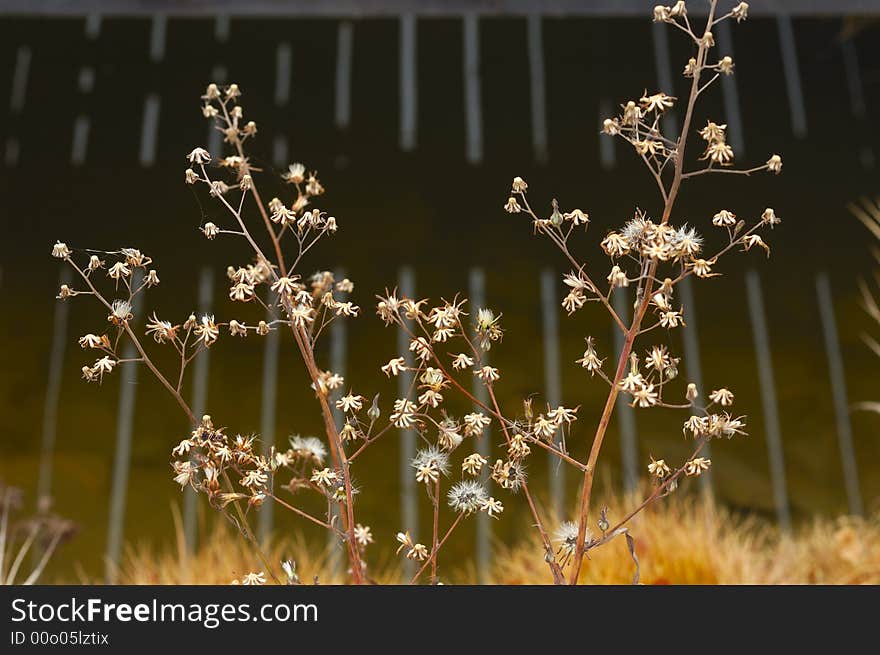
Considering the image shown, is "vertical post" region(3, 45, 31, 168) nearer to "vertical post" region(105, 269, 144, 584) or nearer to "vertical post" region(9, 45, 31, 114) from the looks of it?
"vertical post" region(9, 45, 31, 114)

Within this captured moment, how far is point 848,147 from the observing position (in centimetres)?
287

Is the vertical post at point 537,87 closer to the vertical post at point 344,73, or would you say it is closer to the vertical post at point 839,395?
the vertical post at point 344,73

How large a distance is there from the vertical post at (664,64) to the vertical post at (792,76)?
1.15ft

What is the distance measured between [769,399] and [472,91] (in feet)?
4.12

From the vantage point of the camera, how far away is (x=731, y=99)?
2918 millimetres

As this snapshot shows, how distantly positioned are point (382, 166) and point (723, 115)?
1052mm

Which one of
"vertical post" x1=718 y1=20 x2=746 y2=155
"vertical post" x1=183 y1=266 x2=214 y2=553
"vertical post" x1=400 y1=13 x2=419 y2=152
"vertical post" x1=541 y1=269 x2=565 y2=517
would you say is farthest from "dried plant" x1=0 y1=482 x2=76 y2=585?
"vertical post" x1=718 y1=20 x2=746 y2=155

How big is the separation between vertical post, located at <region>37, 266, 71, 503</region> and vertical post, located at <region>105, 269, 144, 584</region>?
168mm

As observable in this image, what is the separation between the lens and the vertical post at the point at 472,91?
9.30 ft

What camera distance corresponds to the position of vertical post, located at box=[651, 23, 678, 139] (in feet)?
9.55

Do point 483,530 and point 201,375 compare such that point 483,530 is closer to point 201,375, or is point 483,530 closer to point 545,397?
point 545,397

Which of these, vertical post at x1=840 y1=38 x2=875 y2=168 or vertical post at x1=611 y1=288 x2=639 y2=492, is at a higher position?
vertical post at x1=840 y1=38 x2=875 y2=168

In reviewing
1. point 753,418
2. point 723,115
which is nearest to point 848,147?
point 723,115
